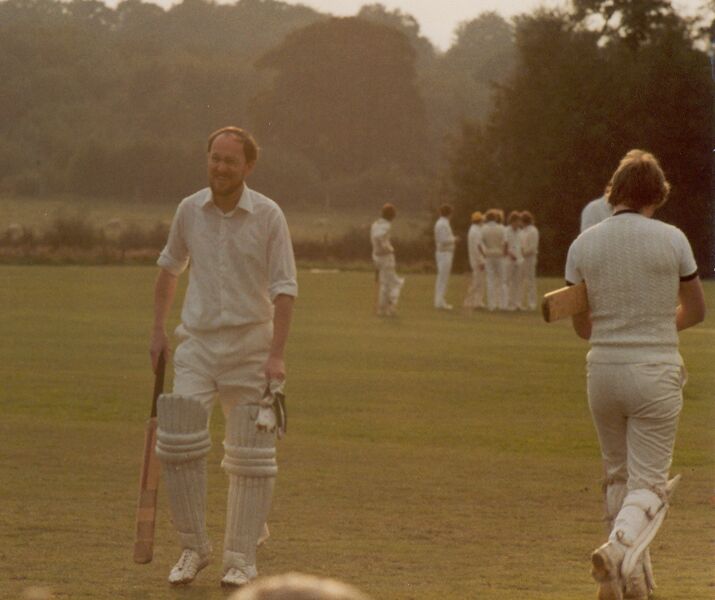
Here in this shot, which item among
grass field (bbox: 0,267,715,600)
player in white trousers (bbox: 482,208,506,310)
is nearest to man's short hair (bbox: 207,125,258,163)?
grass field (bbox: 0,267,715,600)

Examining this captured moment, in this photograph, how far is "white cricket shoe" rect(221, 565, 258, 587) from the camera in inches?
283

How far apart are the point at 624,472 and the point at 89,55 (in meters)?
105

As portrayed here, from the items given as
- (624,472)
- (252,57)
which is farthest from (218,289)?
(252,57)

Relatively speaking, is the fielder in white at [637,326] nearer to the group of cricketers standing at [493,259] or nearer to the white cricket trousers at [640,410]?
the white cricket trousers at [640,410]

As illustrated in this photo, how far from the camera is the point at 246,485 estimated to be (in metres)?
7.25

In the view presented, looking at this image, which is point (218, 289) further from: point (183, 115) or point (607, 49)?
point (183, 115)

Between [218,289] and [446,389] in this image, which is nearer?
[218,289]

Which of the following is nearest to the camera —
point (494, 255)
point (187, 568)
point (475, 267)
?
point (187, 568)

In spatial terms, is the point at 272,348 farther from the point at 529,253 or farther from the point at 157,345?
the point at 529,253

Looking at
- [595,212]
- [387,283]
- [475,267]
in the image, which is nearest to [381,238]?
[387,283]

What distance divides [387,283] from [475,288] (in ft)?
15.7

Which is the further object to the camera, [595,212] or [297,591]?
[595,212]

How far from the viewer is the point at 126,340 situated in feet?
83.0

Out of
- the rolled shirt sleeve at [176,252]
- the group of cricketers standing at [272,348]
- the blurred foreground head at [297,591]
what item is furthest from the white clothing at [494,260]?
the blurred foreground head at [297,591]
